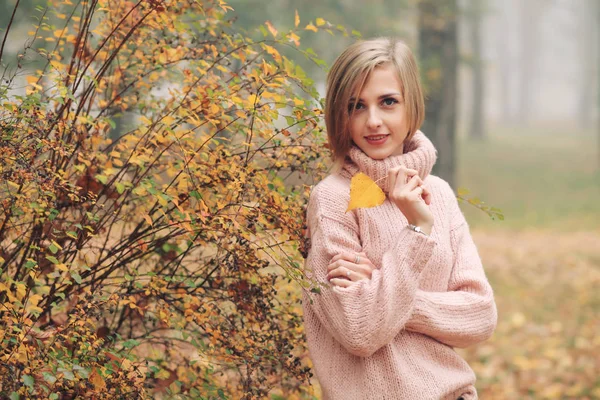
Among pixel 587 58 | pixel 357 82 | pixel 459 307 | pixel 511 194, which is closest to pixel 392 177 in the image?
pixel 357 82

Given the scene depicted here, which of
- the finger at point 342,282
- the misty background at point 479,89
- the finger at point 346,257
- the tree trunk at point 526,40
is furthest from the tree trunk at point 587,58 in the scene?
the finger at point 342,282

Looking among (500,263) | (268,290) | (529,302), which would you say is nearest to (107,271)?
(268,290)

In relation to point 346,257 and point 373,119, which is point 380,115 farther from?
point 346,257

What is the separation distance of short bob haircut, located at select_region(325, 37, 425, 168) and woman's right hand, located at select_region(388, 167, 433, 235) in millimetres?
273

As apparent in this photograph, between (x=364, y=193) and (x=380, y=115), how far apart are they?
310 mm

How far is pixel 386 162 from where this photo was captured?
2367mm

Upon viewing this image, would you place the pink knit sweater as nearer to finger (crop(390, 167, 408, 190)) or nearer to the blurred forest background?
finger (crop(390, 167, 408, 190))

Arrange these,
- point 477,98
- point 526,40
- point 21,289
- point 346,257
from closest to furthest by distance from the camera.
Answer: point 21,289 < point 346,257 < point 477,98 < point 526,40

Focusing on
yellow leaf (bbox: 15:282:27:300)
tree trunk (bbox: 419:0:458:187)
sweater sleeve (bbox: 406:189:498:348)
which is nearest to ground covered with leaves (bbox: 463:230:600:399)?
tree trunk (bbox: 419:0:458:187)

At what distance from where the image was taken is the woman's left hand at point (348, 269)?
7.10 ft

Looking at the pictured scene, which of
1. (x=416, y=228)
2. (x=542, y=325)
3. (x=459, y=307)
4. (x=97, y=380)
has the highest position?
(x=416, y=228)

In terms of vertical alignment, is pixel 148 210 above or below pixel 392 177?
below

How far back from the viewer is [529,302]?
310 inches

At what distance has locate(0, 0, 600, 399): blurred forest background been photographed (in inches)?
234
